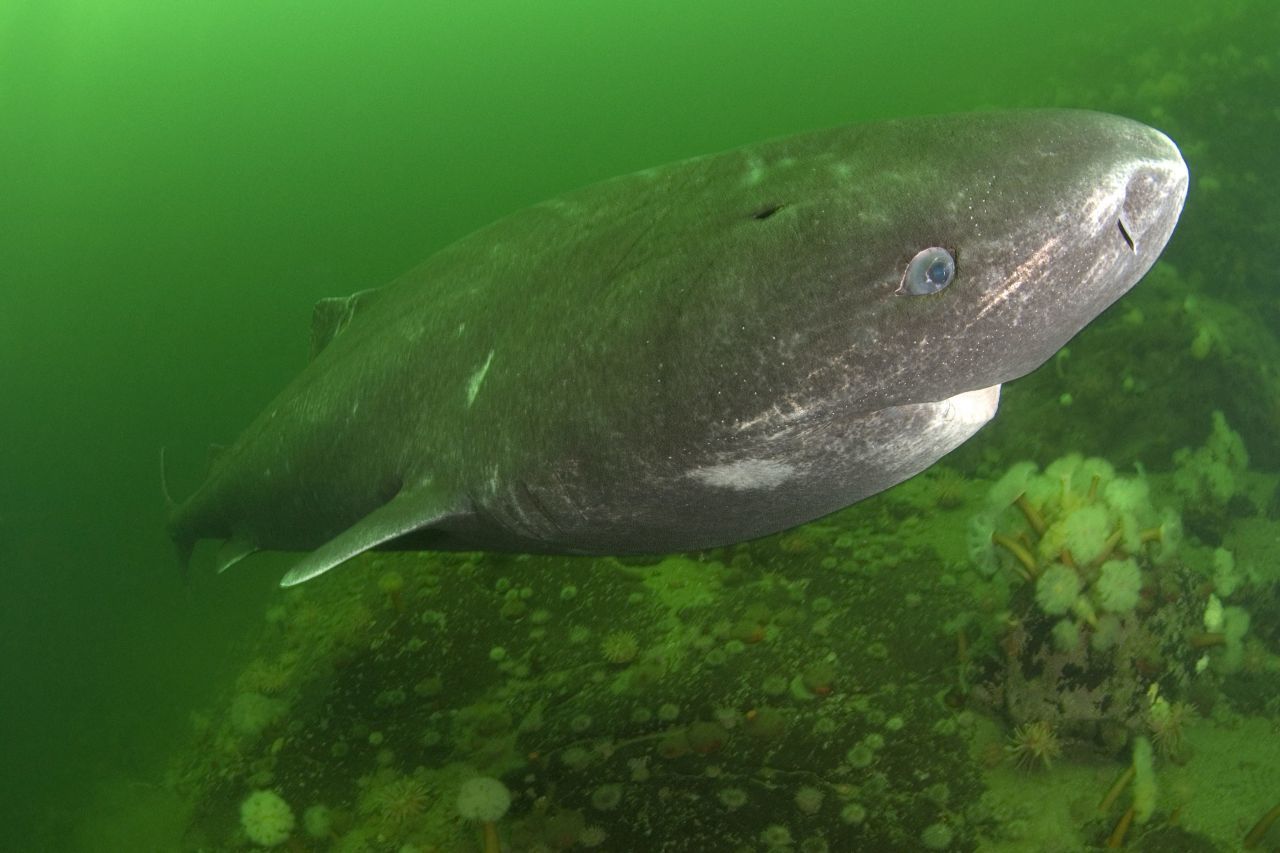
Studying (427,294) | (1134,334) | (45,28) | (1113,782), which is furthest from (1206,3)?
(45,28)

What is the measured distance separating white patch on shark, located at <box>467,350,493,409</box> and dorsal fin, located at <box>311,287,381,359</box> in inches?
61.1

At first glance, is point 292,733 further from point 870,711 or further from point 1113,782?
point 1113,782

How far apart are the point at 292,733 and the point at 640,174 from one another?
4.96 meters

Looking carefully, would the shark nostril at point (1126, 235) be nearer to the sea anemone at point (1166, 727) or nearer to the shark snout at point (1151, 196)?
the shark snout at point (1151, 196)

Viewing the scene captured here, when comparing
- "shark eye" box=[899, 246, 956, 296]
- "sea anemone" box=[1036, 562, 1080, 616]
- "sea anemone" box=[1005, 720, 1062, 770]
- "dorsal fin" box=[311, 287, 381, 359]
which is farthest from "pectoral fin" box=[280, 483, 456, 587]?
"sea anemone" box=[1036, 562, 1080, 616]

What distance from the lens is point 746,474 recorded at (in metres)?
2.06

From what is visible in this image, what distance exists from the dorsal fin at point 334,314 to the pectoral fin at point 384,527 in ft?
5.14

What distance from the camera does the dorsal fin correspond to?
13.1ft

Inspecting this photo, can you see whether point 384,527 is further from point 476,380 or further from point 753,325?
point 753,325

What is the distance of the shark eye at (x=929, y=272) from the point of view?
163 cm

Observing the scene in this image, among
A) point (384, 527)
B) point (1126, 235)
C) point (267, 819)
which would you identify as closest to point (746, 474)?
point (1126, 235)

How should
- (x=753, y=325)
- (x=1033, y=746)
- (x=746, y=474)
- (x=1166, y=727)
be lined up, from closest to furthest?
(x=753, y=325), (x=746, y=474), (x=1033, y=746), (x=1166, y=727)

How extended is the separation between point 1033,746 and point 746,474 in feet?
10.2

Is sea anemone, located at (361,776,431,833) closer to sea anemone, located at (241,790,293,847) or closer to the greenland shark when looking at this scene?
sea anemone, located at (241,790,293,847)
